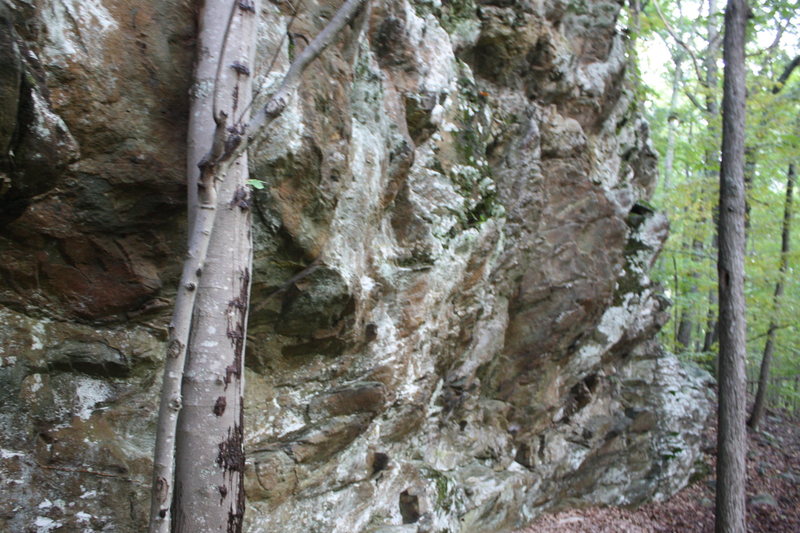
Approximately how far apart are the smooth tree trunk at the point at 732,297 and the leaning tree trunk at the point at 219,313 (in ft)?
22.5

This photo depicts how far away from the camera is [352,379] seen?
16.8 feet

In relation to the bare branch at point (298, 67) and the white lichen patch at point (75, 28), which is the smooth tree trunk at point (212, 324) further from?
the white lichen patch at point (75, 28)

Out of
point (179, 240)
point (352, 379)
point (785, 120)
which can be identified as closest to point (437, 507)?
point (352, 379)

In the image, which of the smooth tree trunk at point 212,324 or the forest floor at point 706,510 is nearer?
the smooth tree trunk at point 212,324

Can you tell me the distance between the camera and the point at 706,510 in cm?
873

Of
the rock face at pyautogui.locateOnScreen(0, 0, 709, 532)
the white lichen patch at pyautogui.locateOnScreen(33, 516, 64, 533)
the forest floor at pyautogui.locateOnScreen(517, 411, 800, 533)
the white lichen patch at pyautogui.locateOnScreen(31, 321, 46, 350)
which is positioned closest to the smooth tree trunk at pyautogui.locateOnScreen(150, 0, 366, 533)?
the rock face at pyautogui.locateOnScreen(0, 0, 709, 532)

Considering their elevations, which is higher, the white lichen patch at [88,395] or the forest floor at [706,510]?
the white lichen patch at [88,395]

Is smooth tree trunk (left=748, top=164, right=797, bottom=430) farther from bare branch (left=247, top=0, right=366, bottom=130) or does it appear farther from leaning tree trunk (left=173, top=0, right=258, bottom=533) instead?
leaning tree trunk (left=173, top=0, right=258, bottom=533)

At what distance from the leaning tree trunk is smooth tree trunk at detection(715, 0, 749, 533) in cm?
686

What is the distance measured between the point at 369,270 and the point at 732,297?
529 centimetres

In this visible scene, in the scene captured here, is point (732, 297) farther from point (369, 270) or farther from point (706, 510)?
point (369, 270)

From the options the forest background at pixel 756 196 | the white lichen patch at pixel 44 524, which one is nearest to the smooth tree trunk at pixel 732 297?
the forest background at pixel 756 196

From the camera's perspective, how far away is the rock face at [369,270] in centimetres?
339

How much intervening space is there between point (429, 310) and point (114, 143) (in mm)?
3498
